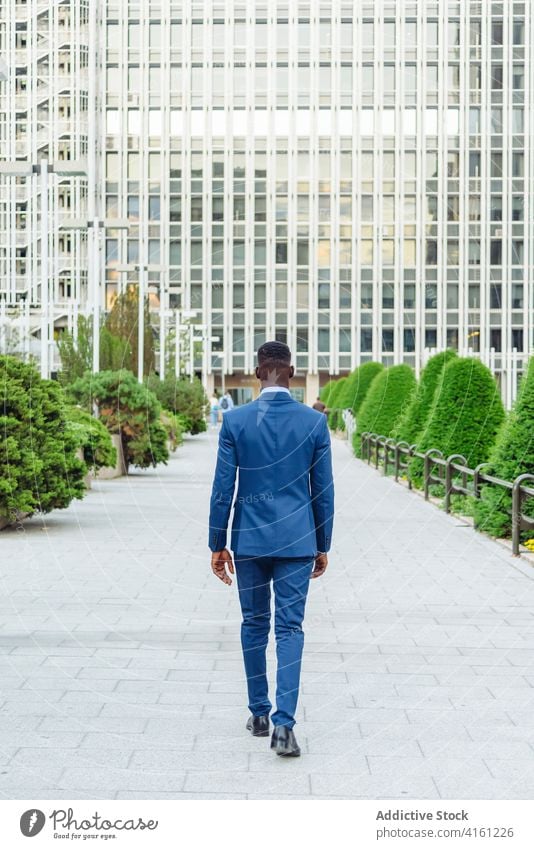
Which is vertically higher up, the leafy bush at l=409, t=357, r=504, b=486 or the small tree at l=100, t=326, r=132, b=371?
the small tree at l=100, t=326, r=132, b=371

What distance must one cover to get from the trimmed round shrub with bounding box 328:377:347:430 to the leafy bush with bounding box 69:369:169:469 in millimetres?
25800

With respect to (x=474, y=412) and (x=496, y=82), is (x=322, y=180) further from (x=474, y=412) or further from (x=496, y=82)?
(x=474, y=412)

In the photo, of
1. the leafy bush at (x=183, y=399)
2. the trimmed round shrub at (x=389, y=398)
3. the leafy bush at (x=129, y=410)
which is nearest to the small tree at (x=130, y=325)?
the leafy bush at (x=183, y=399)

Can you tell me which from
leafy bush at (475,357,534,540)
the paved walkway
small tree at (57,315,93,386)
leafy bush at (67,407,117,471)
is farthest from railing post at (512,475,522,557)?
small tree at (57,315,93,386)

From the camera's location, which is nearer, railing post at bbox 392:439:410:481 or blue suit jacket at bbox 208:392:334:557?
blue suit jacket at bbox 208:392:334:557

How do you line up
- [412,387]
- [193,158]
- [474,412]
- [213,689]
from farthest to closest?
[193,158]
[412,387]
[474,412]
[213,689]

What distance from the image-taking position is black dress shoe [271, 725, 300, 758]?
4.94 metres

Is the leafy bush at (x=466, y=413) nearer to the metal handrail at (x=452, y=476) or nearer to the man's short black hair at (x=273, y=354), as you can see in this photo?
the metal handrail at (x=452, y=476)

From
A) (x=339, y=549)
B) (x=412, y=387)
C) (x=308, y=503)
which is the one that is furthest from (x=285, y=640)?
(x=412, y=387)

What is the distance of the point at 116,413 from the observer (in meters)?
22.0

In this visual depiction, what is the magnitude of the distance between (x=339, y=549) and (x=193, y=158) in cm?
7687

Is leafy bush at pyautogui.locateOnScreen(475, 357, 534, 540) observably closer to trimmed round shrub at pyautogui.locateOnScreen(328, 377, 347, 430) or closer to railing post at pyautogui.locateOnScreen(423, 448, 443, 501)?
railing post at pyautogui.locateOnScreen(423, 448, 443, 501)

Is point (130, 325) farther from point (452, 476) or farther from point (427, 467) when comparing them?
point (427, 467)

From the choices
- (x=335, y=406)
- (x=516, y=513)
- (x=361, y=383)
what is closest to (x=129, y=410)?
(x=516, y=513)
